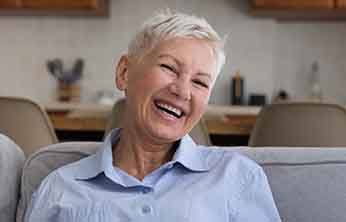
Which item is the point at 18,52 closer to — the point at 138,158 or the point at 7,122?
the point at 7,122

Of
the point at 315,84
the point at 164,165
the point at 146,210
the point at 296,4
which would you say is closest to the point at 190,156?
the point at 164,165

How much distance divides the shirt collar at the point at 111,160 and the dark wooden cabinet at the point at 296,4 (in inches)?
101

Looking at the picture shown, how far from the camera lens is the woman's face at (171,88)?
1417 mm

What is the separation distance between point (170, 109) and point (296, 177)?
13.1 inches

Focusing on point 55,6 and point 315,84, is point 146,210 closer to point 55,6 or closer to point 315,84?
point 55,6

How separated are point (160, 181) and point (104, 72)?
2.99 meters

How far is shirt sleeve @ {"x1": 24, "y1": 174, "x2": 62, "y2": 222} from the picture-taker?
138 centimetres

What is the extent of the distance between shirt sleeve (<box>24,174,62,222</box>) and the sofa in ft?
0.28

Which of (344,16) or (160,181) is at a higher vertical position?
(344,16)

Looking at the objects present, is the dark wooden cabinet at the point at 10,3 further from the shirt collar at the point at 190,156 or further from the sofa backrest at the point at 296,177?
the shirt collar at the point at 190,156

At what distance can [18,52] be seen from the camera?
14.3ft

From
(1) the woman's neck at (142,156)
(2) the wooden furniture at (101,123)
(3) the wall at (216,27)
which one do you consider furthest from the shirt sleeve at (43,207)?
(3) the wall at (216,27)

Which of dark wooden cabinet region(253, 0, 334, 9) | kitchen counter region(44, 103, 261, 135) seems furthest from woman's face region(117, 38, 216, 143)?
dark wooden cabinet region(253, 0, 334, 9)

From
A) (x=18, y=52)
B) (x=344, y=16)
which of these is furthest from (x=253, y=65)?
(x=18, y=52)
